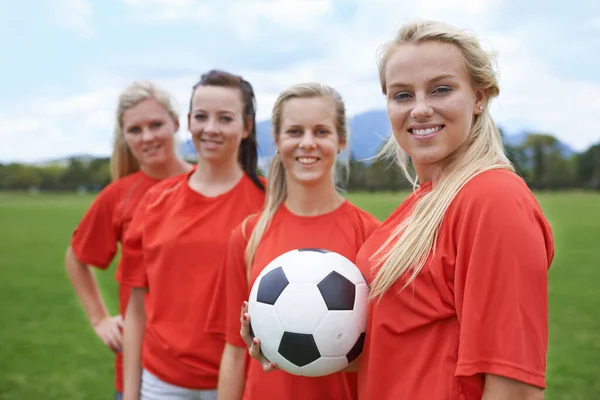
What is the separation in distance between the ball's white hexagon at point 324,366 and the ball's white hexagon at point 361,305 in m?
0.16

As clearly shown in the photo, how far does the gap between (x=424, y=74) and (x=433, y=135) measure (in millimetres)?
219

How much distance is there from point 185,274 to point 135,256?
0.52 meters

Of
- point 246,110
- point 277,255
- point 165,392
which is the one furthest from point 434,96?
point 165,392

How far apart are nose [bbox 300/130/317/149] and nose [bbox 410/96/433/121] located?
1030 mm

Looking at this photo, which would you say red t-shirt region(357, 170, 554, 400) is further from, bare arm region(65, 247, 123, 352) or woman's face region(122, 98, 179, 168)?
bare arm region(65, 247, 123, 352)

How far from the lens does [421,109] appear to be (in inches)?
78.0

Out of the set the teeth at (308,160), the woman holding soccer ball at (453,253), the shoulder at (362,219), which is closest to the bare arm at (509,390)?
the woman holding soccer ball at (453,253)

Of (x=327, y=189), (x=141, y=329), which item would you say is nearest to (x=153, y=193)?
(x=141, y=329)

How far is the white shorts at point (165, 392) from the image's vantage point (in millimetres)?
3209

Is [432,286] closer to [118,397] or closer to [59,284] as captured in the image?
[118,397]

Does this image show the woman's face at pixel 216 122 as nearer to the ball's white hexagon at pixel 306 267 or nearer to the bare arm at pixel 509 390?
the ball's white hexagon at pixel 306 267

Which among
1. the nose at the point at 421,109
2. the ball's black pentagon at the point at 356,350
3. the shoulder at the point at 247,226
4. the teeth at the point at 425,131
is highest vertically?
the nose at the point at 421,109

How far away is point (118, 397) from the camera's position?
4.07 m

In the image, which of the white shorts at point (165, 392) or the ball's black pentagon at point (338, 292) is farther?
the white shorts at point (165, 392)
